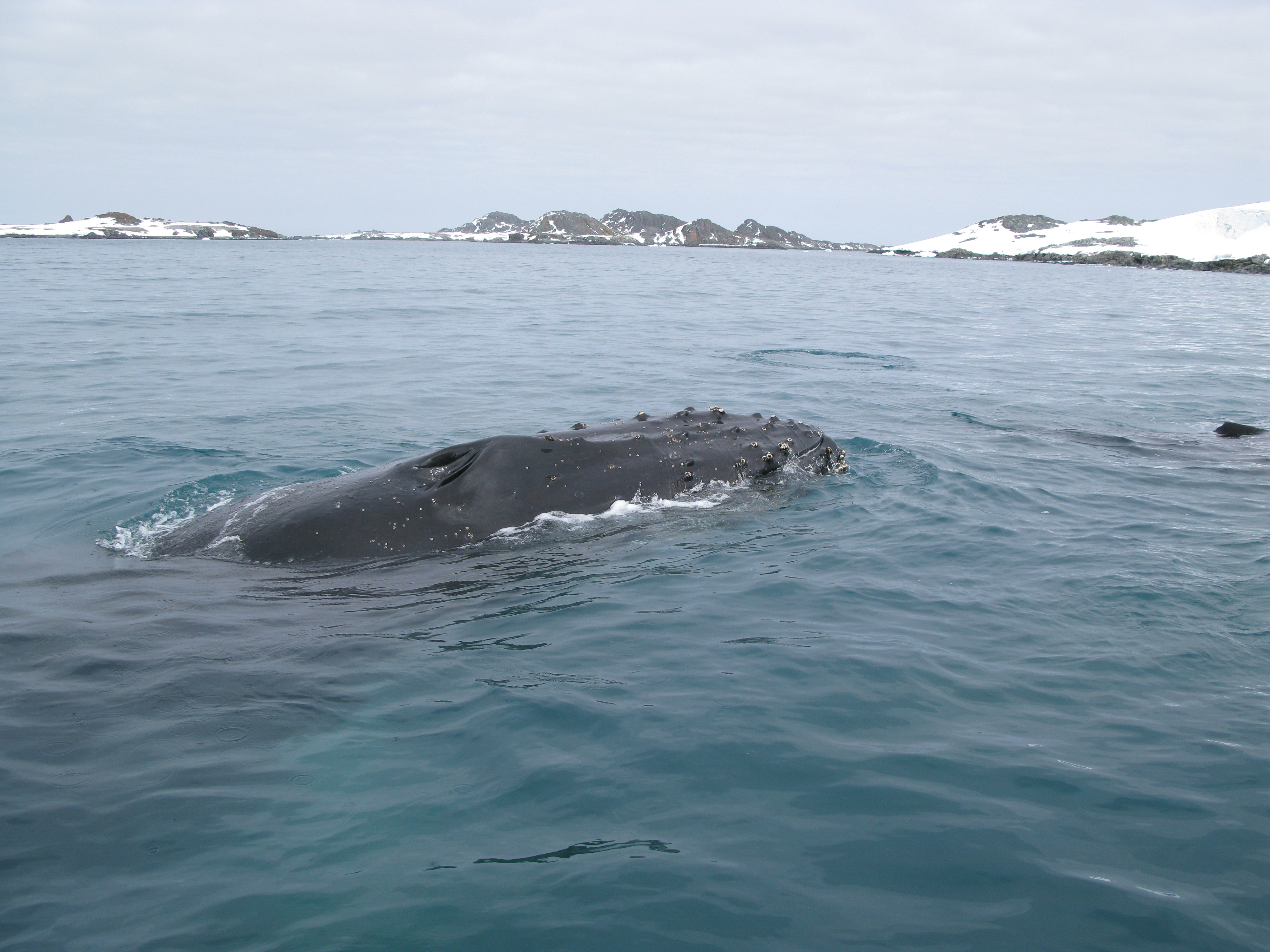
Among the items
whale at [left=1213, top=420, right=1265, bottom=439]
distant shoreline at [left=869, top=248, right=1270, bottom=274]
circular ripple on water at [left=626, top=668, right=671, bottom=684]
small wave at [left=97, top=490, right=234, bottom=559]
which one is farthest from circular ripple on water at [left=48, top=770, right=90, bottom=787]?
distant shoreline at [left=869, top=248, right=1270, bottom=274]

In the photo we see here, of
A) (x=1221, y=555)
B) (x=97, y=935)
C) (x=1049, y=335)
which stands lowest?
(x=97, y=935)

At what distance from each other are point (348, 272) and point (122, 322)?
104 ft

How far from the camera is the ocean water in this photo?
3852 mm

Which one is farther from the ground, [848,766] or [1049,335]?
[1049,335]

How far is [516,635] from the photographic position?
21.2 feet

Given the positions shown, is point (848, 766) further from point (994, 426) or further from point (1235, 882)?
point (994, 426)

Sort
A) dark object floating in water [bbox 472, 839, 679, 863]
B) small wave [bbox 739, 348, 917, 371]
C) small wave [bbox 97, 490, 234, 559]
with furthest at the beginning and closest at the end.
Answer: small wave [bbox 739, 348, 917, 371] → small wave [bbox 97, 490, 234, 559] → dark object floating in water [bbox 472, 839, 679, 863]

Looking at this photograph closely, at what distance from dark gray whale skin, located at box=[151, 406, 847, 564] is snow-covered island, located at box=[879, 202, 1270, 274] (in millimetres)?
107215

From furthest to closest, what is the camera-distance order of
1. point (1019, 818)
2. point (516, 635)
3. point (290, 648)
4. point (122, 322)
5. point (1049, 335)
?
1. point (1049, 335)
2. point (122, 322)
3. point (516, 635)
4. point (290, 648)
5. point (1019, 818)

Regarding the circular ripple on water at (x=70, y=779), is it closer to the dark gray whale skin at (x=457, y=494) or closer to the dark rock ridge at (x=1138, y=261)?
Answer: the dark gray whale skin at (x=457, y=494)

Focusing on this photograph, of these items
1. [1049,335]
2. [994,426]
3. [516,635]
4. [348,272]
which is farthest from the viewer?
[348,272]

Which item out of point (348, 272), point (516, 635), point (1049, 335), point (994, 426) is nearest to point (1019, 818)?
point (516, 635)

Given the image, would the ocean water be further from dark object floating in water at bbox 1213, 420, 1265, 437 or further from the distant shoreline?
the distant shoreline

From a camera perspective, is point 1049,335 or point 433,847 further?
point 1049,335
